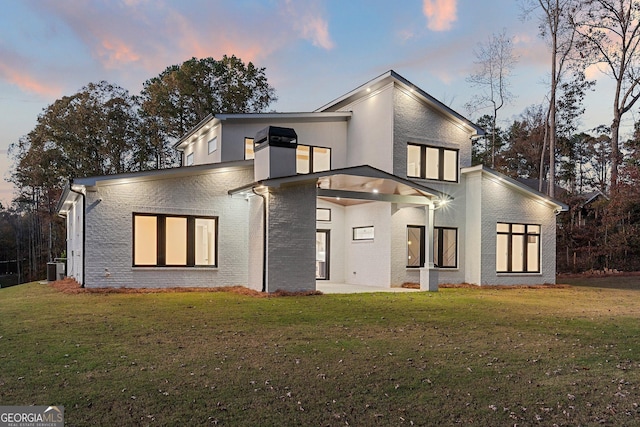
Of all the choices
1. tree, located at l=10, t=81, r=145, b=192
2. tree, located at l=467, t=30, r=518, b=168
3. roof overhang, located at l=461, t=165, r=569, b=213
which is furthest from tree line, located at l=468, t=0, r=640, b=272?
tree, located at l=10, t=81, r=145, b=192

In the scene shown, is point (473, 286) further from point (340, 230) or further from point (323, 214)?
point (323, 214)

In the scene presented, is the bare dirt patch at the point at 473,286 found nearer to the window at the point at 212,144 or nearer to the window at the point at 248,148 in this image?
the window at the point at 248,148

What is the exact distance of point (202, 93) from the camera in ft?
110

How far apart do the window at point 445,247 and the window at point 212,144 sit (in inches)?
326

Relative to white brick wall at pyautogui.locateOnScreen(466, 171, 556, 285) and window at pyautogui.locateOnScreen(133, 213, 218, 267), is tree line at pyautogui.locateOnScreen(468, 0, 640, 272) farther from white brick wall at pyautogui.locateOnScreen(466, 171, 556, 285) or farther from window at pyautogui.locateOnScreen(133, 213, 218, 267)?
window at pyautogui.locateOnScreen(133, 213, 218, 267)

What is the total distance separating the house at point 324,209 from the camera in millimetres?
13180

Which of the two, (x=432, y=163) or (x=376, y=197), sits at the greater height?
(x=432, y=163)

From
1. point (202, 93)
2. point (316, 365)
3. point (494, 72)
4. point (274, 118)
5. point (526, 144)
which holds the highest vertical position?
point (494, 72)

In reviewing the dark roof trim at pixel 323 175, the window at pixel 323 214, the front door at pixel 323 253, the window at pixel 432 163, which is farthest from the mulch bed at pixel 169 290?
the window at pixel 432 163

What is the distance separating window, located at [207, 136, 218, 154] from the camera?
17375 mm

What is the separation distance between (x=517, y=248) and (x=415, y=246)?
442 cm

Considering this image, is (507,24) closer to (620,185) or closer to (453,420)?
(620,185)

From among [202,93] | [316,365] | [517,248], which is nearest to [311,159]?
[517,248]

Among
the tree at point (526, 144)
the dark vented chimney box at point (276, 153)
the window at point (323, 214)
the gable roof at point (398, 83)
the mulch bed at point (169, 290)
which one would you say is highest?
the tree at point (526, 144)
